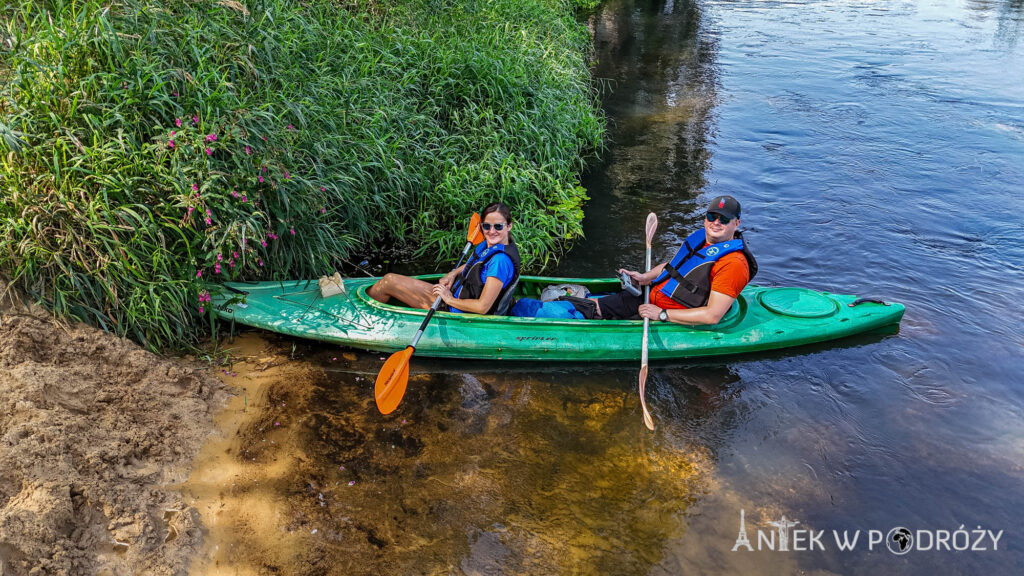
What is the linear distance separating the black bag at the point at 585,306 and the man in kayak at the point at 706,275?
0.19m

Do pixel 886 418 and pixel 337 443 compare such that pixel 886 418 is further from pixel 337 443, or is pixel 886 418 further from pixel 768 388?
pixel 337 443

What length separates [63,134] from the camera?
4164 mm

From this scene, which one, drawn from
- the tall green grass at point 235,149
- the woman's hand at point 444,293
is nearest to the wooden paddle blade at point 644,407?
the woman's hand at point 444,293

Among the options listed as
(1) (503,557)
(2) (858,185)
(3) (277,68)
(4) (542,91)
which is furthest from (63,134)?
(2) (858,185)

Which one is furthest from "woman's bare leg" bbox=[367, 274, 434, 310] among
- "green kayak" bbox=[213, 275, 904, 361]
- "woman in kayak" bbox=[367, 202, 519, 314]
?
"green kayak" bbox=[213, 275, 904, 361]

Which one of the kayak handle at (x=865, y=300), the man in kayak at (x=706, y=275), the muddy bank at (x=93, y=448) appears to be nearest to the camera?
the muddy bank at (x=93, y=448)

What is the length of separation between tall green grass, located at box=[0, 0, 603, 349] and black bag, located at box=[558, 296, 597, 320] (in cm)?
120

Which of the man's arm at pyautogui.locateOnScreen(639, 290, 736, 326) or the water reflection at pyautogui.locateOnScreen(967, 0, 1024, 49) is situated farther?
the water reflection at pyautogui.locateOnScreen(967, 0, 1024, 49)

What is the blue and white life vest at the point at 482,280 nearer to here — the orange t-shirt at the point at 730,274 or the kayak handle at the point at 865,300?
the orange t-shirt at the point at 730,274

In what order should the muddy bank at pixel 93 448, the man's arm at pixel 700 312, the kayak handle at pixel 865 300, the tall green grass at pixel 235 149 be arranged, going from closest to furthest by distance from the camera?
the muddy bank at pixel 93 448 → the tall green grass at pixel 235 149 → the man's arm at pixel 700 312 → the kayak handle at pixel 865 300

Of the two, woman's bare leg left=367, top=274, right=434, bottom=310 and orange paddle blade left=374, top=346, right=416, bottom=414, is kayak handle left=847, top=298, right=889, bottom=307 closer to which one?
woman's bare leg left=367, top=274, right=434, bottom=310

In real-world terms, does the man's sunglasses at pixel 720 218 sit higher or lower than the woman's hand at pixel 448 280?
higher

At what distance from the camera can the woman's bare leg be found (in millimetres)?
4816

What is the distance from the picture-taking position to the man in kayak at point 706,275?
13.9 feet
